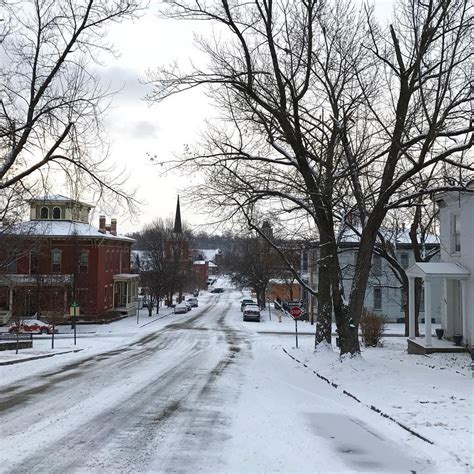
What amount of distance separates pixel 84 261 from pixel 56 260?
2.45 meters

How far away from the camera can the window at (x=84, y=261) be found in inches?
1824

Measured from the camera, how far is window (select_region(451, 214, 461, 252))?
21141mm

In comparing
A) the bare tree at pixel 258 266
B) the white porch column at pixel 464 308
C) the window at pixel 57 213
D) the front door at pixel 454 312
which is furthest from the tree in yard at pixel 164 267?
the white porch column at pixel 464 308

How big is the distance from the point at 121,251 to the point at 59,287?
12059mm

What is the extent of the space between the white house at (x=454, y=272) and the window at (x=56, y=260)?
109 feet

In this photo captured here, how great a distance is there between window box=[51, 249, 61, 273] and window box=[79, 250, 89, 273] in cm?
187

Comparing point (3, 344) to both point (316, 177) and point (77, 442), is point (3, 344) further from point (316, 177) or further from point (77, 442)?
point (77, 442)

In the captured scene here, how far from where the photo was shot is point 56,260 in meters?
46.3

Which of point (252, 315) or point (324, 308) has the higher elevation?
point (324, 308)

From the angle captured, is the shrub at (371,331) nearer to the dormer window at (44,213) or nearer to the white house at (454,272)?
the white house at (454,272)

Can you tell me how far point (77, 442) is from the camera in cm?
768

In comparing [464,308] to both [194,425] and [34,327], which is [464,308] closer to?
[194,425]

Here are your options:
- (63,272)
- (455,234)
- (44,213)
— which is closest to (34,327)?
(63,272)

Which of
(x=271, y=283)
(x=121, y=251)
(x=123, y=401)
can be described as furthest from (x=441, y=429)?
(x=271, y=283)
